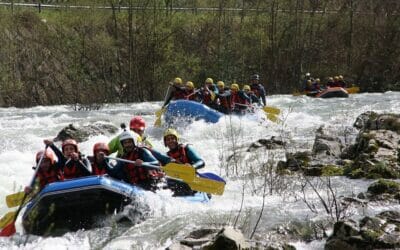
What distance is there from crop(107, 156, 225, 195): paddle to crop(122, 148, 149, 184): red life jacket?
0.66 ft

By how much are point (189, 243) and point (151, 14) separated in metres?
19.2

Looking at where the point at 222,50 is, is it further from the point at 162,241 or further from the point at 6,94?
the point at 162,241

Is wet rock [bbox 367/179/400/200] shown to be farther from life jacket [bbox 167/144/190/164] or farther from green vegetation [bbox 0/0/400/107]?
green vegetation [bbox 0/0/400/107]

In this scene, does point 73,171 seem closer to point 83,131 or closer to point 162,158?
point 162,158

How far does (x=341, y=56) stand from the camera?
3033cm

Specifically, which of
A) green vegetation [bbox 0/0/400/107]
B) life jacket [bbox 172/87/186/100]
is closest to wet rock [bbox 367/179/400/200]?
life jacket [bbox 172/87/186/100]

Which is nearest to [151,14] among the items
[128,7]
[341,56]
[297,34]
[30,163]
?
[128,7]

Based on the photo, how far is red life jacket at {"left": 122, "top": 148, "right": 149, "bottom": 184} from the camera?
6941mm

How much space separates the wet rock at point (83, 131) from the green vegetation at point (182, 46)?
874 centimetres

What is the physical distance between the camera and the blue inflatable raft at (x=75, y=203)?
585 centimetres

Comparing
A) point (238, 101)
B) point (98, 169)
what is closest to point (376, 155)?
point (98, 169)

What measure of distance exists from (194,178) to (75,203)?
1662 mm

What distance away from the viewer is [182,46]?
26.2 metres

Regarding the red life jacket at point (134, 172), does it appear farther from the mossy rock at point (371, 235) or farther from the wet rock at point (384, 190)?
the mossy rock at point (371, 235)
